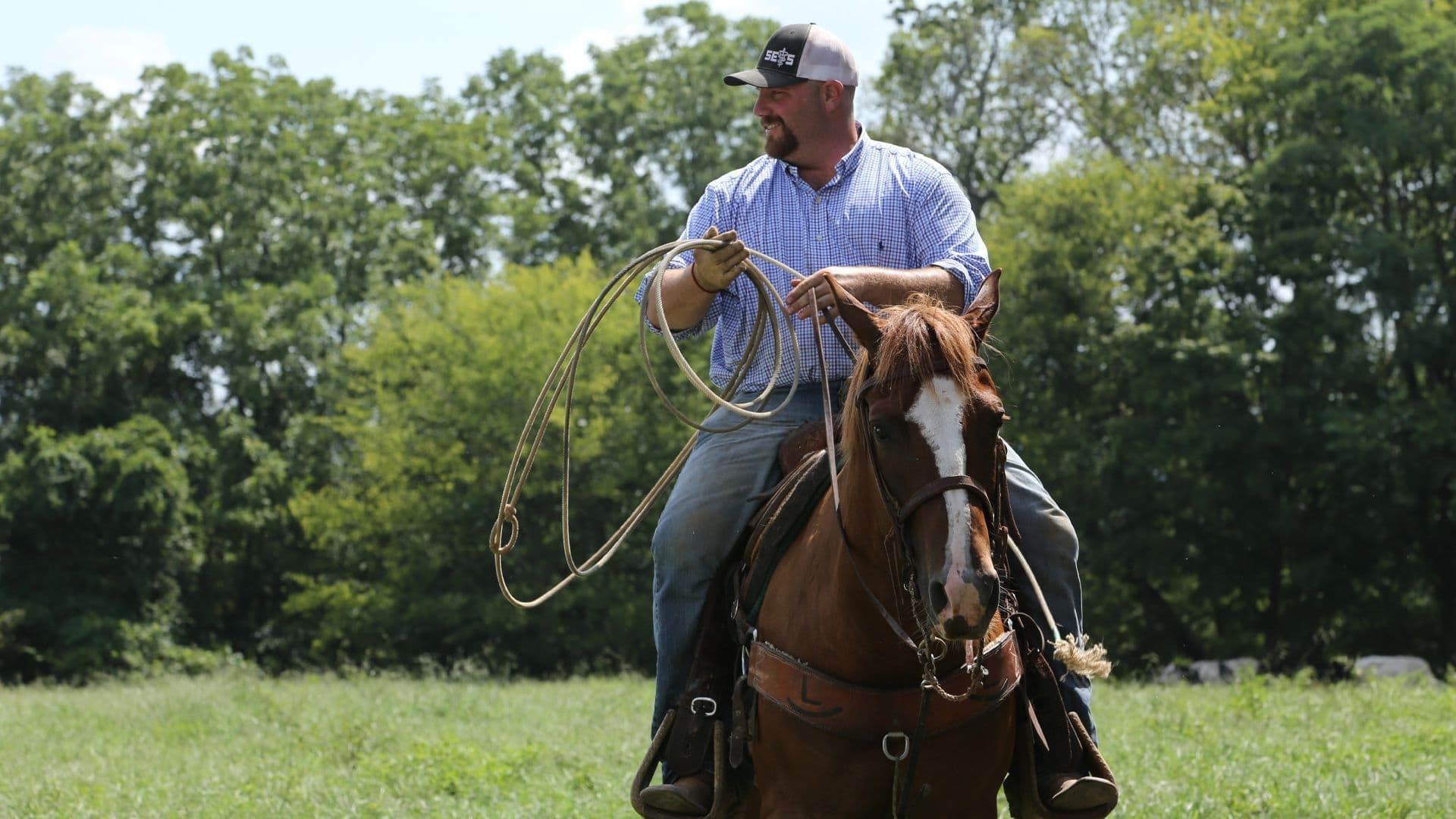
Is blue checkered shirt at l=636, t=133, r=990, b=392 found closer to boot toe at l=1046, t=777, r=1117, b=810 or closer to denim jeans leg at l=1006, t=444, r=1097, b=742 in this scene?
denim jeans leg at l=1006, t=444, r=1097, b=742

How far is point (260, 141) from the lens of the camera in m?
38.9

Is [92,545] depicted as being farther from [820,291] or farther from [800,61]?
[820,291]

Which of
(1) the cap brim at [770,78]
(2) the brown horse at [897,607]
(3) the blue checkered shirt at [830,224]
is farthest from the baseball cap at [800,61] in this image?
(2) the brown horse at [897,607]

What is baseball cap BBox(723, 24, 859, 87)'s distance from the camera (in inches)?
198

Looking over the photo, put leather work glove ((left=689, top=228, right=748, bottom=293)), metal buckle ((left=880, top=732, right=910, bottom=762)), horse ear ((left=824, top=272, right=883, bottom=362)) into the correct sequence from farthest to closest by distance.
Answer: leather work glove ((left=689, top=228, right=748, bottom=293)) → metal buckle ((left=880, top=732, right=910, bottom=762)) → horse ear ((left=824, top=272, right=883, bottom=362))

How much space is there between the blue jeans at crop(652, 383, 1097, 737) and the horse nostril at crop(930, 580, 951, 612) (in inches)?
51.0

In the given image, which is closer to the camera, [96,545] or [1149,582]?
[1149,582]

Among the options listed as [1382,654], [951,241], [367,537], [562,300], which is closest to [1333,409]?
[1382,654]

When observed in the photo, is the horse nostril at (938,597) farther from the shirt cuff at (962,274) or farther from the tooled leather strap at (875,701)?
the shirt cuff at (962,274)

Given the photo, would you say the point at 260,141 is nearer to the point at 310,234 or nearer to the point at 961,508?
the point at 310,234

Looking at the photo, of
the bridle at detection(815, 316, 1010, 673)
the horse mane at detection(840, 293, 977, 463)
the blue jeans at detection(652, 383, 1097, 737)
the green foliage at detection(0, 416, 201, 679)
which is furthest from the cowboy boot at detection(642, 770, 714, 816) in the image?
the green foliage at detection(0, 416, 201, 679)

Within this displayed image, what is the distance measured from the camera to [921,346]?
12.3 feet

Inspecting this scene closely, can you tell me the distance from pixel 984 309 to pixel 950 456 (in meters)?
0.58

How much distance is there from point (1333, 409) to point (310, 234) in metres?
25.0
